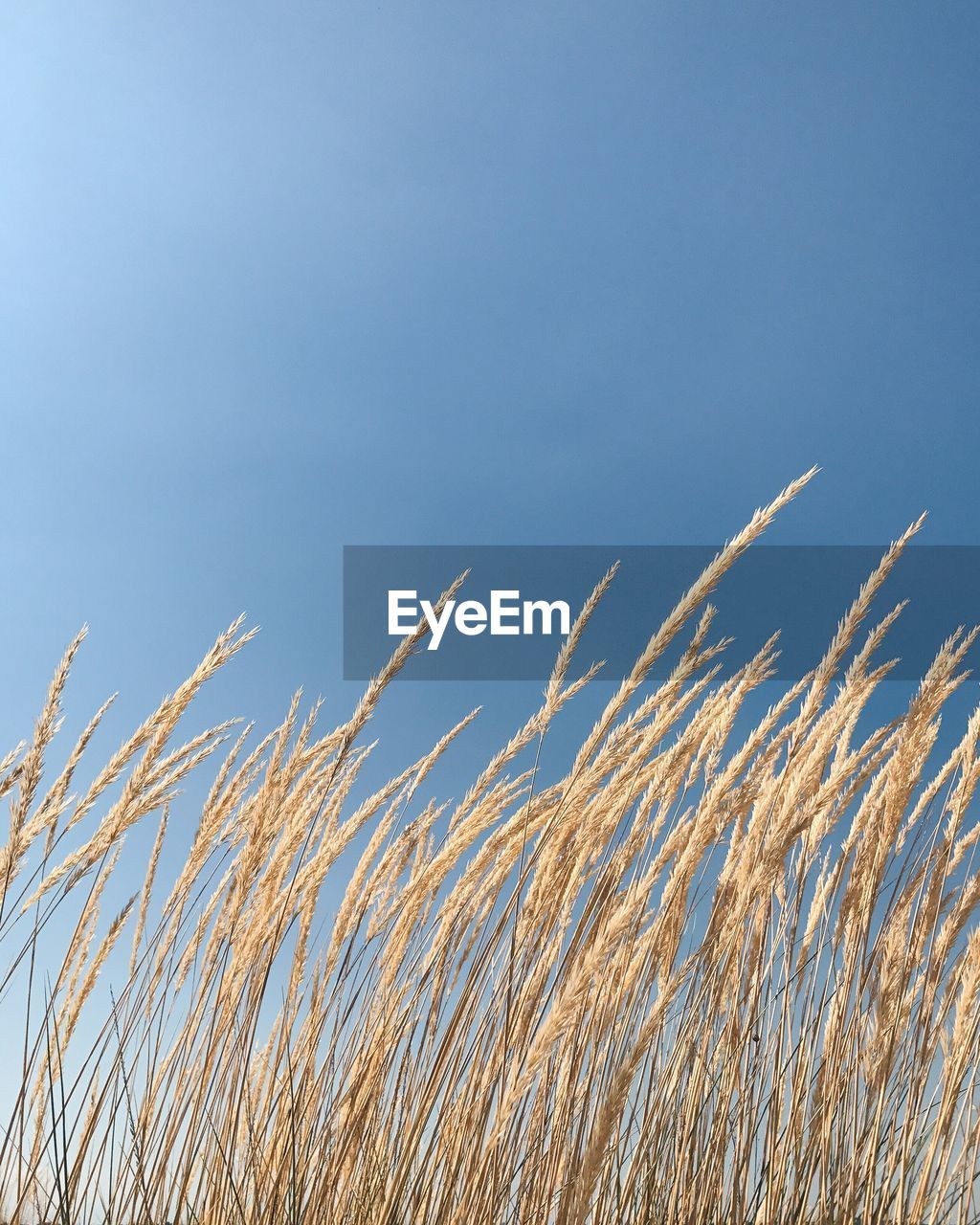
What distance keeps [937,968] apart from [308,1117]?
141 cm

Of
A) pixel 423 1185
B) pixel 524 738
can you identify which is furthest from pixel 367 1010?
pixel 524 738

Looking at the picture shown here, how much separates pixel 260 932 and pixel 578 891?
2.28 ft

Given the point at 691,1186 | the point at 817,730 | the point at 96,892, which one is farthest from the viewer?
the point at 96,892

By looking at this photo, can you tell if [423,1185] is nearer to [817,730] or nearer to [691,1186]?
[691,1186]

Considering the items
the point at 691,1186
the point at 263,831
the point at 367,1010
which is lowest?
the point at 691,1186

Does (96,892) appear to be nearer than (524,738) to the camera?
No

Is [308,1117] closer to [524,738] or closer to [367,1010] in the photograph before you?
[367,1010]

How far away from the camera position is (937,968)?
2234mm

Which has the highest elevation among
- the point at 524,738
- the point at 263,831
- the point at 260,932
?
the point at 524,738

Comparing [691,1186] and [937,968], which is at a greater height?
[937,968]

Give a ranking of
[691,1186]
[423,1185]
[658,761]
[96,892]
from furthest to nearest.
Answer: [96,892], [658,761], [691,1186], [423,1185]

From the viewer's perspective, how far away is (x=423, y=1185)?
1.83 metres

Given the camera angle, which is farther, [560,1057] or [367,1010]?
[367,1010]

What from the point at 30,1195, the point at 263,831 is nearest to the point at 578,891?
the point at 263,831
